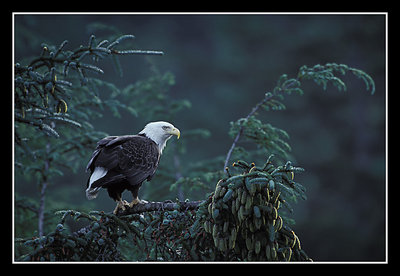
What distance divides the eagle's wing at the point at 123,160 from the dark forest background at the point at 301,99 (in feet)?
25.7

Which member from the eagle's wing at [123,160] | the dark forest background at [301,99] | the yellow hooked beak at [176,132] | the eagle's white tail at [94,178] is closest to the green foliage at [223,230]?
the eagle's white tail at [94,178]

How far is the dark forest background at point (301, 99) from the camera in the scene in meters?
13.1

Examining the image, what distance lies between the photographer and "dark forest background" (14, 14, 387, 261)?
13.1 m

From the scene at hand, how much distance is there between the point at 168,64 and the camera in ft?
50.9

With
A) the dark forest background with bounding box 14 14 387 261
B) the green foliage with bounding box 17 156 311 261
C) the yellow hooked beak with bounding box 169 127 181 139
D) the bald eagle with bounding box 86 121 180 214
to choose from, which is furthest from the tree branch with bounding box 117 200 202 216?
the dark forest background with bounding box 14 14 387 261

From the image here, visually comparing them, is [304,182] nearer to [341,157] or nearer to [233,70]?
[341,157]

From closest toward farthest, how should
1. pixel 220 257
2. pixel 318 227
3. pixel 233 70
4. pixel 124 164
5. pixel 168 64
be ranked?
pixel 220 257
pixel 124 164
pixel 318 227
pixel 168 64
pixel 233 70

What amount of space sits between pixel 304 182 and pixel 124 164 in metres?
10.3

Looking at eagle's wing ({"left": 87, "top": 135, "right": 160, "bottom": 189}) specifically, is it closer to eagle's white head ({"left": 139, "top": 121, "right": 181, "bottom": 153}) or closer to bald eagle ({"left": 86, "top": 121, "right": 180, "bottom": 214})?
bald eagle ({"left": 86, "top": 121, "right": 180, "bottom": 214})

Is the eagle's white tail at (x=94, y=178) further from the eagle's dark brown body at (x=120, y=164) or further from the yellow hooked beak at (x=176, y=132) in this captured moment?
the yellow hooked beak at (x=176, y=132)

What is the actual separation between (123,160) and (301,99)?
13893mm

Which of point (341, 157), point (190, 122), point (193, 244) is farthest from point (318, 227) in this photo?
point (193, 244)

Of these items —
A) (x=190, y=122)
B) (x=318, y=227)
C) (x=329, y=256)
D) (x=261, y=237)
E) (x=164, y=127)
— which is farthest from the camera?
(x=190, y=122)

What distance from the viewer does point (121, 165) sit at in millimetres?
3449
